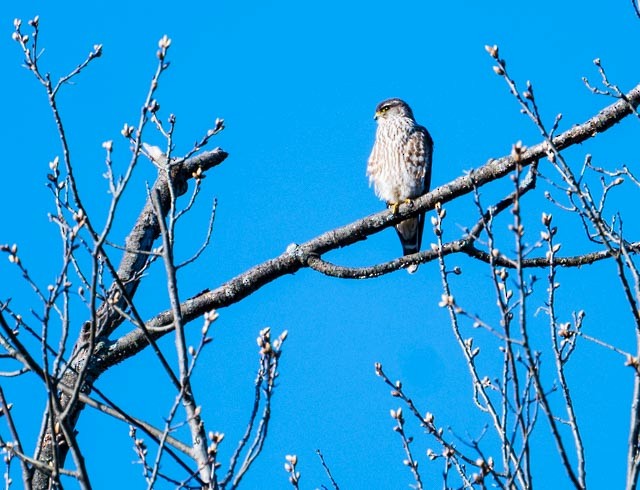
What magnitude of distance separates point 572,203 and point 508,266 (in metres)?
0.59

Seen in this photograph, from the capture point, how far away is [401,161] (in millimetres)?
7461

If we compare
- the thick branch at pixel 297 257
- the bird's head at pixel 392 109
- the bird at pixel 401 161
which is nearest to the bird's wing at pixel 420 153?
the bird at pixel 401 161

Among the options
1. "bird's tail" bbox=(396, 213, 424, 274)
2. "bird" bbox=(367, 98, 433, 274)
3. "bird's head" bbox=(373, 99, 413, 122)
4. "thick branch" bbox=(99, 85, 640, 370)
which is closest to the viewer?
"thick branch" bbox=(99, 85, 640, 370)

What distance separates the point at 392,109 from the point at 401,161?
924 mm

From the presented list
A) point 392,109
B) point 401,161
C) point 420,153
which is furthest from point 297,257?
point 392,109

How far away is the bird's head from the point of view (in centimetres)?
814

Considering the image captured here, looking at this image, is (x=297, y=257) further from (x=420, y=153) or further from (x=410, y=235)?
(x=410, y=235)

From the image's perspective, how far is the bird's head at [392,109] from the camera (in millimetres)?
8141

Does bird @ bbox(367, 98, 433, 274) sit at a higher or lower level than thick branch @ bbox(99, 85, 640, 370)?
higher

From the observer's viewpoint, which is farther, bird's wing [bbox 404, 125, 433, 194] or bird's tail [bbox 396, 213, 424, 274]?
bird's tail [bbox 396, 213, 424, 274]

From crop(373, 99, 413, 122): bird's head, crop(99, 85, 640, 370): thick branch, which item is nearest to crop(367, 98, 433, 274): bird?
crop(373, 99, 413, 122): bird's head

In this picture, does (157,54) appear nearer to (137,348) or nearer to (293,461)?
(293,461)

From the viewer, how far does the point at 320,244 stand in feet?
15.7

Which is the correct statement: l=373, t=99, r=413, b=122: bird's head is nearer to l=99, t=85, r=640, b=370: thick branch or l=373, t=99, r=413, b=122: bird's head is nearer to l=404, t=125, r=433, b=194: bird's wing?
l=404, t=125, r=433, b=194: bird's wing
